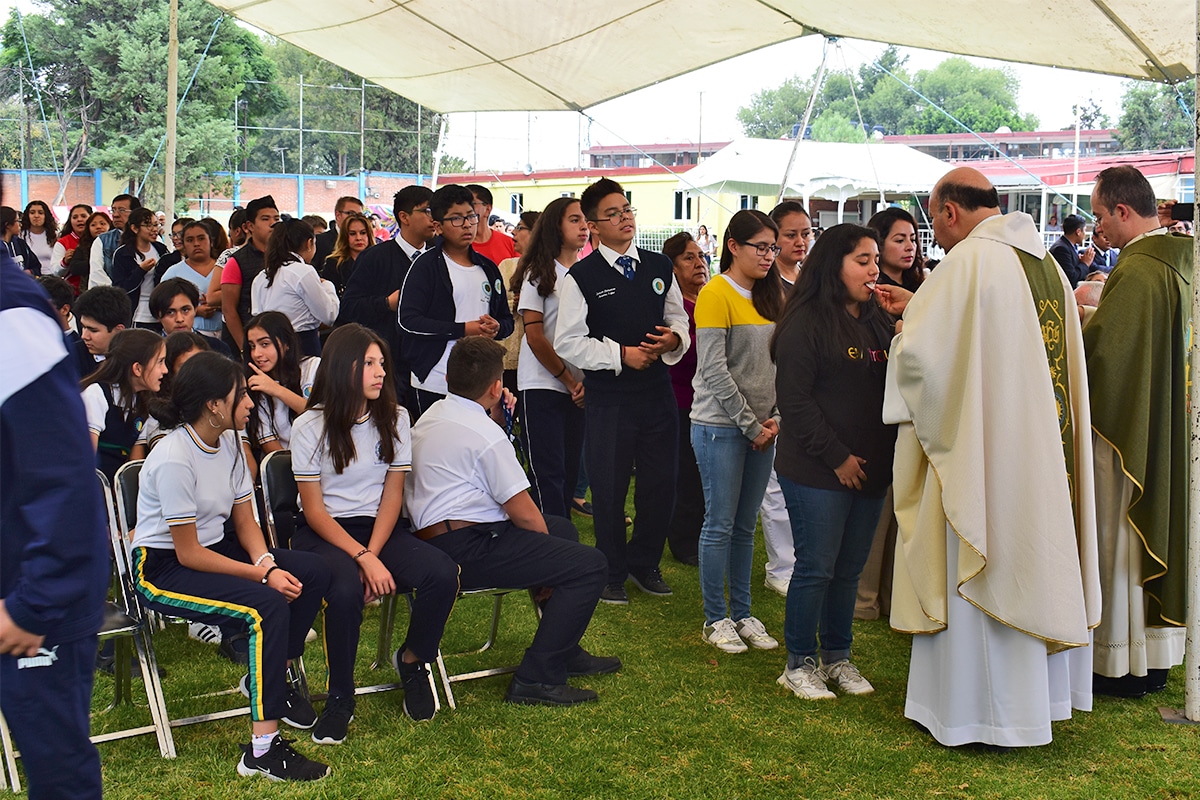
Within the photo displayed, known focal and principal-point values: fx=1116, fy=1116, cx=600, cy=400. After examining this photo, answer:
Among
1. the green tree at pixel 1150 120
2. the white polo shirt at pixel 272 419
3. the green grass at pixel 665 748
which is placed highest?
the green tree at pixel 1150 120

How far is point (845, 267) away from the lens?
4.07m

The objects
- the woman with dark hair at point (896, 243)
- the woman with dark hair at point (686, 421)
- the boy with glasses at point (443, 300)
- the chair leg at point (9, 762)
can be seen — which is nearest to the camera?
the chair leg at point (9, 762)

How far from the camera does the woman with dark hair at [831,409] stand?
13.2 ft

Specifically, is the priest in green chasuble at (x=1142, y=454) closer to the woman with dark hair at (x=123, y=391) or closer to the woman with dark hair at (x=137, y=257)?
the woman with dark hair at (x=123, y=391)

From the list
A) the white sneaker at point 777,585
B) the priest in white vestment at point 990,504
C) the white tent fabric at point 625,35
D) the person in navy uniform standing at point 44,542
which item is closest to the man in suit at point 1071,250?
the white tent fabric at point 625,35

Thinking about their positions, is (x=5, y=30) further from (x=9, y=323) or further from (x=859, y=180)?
(x=9, y=323)

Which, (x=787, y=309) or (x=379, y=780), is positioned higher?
(x=787, y=309)

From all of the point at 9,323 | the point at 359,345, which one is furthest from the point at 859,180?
the point at 9,323

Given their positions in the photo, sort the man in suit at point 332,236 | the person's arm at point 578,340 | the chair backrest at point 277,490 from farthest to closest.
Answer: the man in suit at point 332,236, the person's arm at point 578,340, the chair backrest at point 277,490

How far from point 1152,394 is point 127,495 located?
3786 mm

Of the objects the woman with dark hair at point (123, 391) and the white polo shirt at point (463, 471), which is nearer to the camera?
the white polo shirt at point (463, 471)

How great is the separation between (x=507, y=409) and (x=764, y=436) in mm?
1475

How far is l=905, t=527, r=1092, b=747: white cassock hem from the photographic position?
3.70 metres

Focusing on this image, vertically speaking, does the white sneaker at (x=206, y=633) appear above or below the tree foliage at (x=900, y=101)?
below
